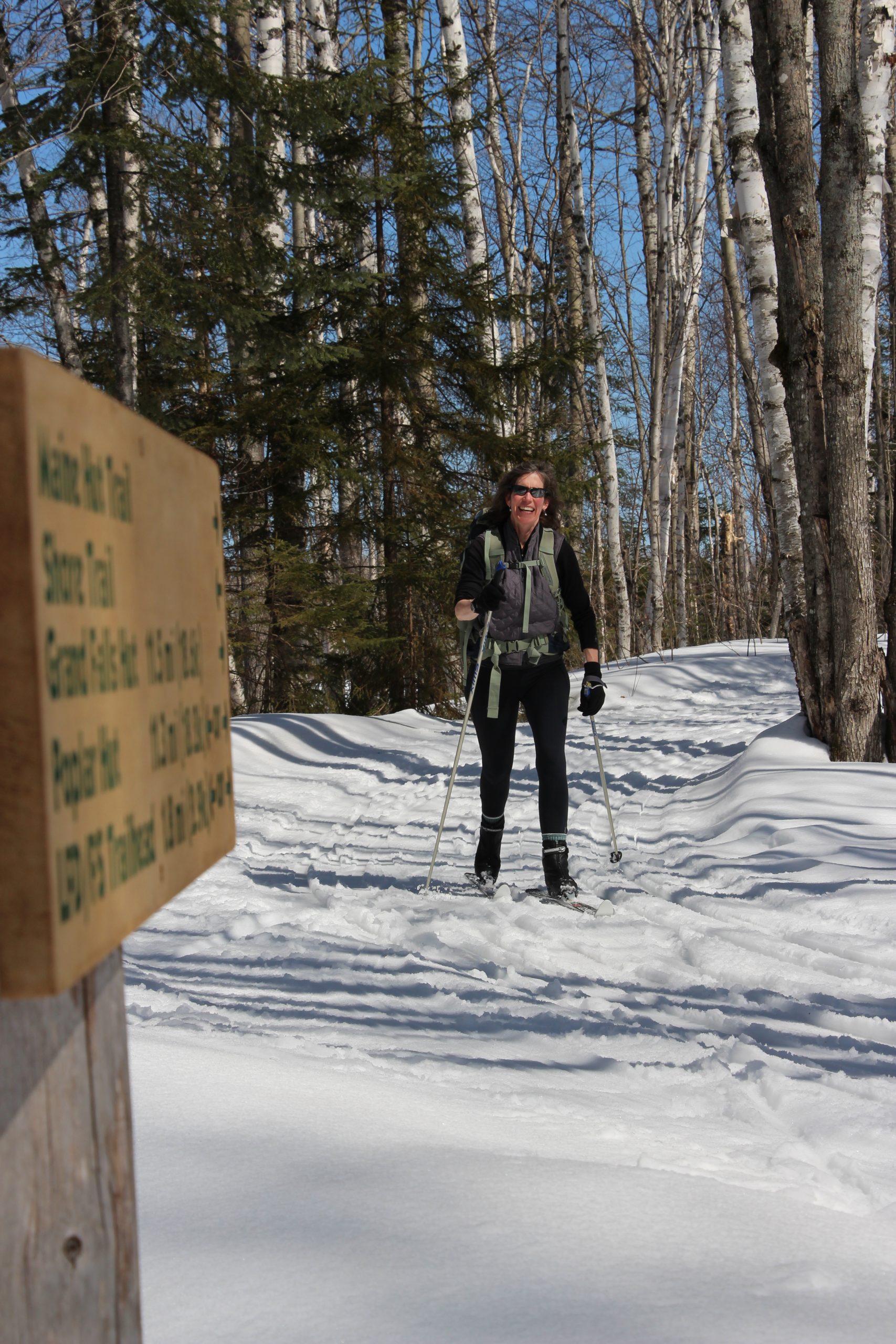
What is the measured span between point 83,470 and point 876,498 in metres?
24.5

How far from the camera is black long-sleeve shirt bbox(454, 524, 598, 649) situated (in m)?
4.98

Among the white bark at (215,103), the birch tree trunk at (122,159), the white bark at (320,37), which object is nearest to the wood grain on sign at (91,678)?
the birch tree trunk at (122,159)

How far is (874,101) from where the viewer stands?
6.47 metres

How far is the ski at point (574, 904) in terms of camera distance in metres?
4.62

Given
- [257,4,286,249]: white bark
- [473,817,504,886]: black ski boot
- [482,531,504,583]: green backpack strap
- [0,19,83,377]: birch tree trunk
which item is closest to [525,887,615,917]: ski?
[473,817,504,886]: black ski boot

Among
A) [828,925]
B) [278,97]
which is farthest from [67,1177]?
[278,97]

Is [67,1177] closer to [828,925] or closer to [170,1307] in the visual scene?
[170,1307]

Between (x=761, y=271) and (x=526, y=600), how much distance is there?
15.0ft

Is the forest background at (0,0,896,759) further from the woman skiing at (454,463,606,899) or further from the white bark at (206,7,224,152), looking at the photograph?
the woman skiing at (454,463,606,899)

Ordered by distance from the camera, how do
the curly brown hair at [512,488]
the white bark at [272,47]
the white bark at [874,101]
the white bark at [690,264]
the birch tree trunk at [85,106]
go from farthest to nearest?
the white bark at [690,264]
the white bark at [272,47]
the birch tree trunk at [85,106]
the white bark at [874,101]
the curly brown hair at [512,488]

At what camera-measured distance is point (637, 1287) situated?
1.69 meters

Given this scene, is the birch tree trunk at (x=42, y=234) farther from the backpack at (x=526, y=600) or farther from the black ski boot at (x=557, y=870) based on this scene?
the black ski boot at (x=557, y=870)

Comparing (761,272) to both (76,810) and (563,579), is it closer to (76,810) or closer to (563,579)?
(563,579)

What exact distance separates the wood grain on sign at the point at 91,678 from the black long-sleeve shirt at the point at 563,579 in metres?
3.57
